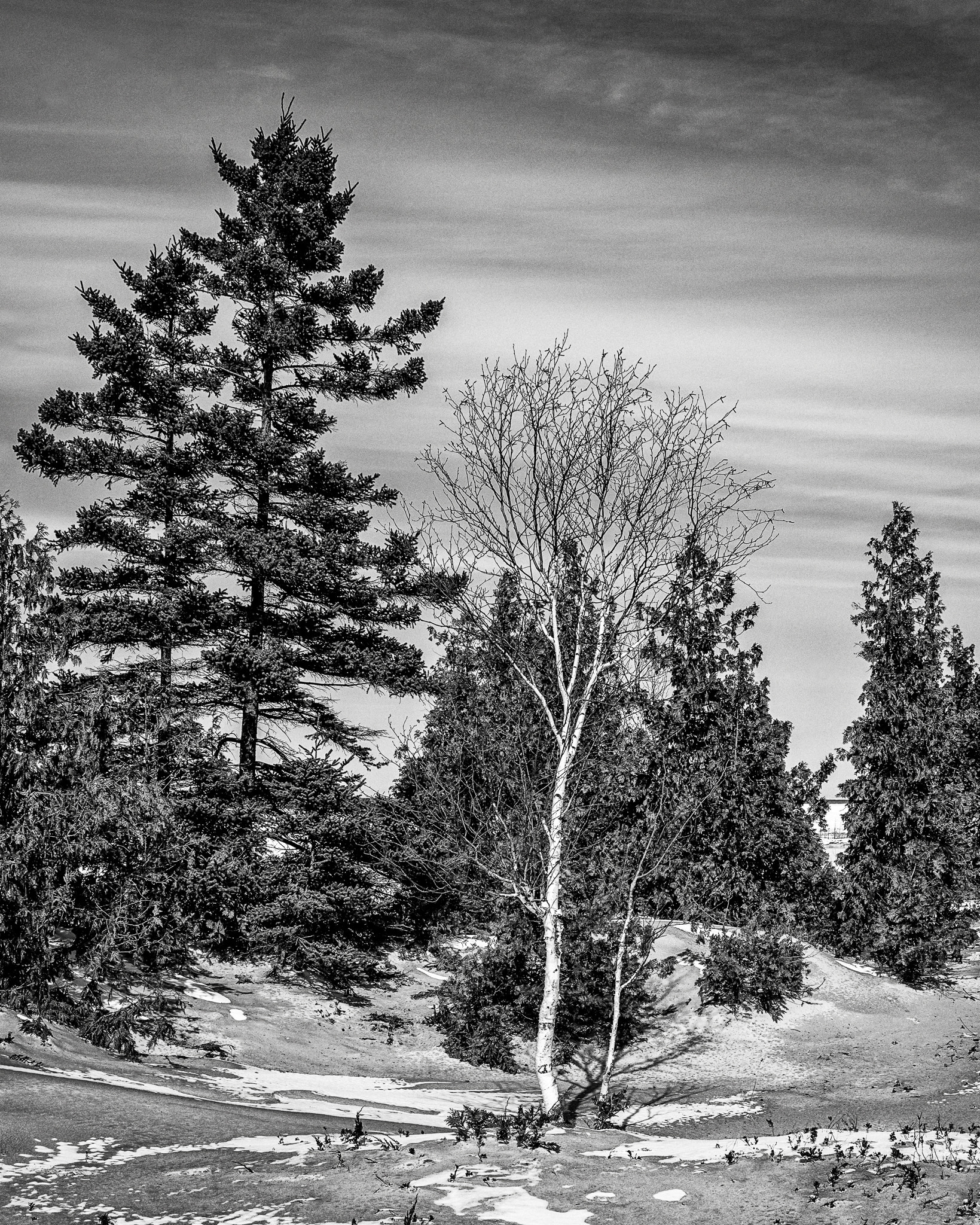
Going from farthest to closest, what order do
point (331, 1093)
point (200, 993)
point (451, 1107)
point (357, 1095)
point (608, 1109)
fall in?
point (200, 993)
point (357, 1095)
point (331, 1093)
point (451, 1107)
point (608, 1109)

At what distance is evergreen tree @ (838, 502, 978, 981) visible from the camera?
90.7 ft

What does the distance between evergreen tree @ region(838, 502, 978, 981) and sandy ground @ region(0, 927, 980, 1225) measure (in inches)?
75.5

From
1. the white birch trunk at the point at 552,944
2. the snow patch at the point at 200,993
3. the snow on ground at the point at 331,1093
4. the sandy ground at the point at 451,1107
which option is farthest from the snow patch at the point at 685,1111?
the snow patch at the point at 200,993

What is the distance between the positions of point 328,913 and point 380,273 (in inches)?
587

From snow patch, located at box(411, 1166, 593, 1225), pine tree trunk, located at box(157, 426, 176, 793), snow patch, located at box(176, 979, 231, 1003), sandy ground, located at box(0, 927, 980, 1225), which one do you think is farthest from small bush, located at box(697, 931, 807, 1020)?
snow patch, located at box(411, 1166, 593, 1225)

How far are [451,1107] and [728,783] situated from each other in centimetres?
1369

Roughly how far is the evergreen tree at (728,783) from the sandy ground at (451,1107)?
1726mm

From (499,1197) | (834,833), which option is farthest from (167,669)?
(834,833)

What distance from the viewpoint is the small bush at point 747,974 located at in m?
23.1

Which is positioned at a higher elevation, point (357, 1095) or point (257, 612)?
point (257, 612)

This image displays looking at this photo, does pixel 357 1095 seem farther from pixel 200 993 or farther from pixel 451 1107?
pixel 200 993

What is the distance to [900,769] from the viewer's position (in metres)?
28.3

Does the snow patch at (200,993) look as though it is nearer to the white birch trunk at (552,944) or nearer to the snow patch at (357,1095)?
the snow patch at (357,1095)

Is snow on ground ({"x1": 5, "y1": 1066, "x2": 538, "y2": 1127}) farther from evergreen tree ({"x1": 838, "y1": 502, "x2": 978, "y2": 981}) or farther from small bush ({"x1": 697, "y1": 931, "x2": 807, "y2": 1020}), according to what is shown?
evergreen tree ({"x1": 838, "y1": 502, "x2": 978, "y2": 981})
